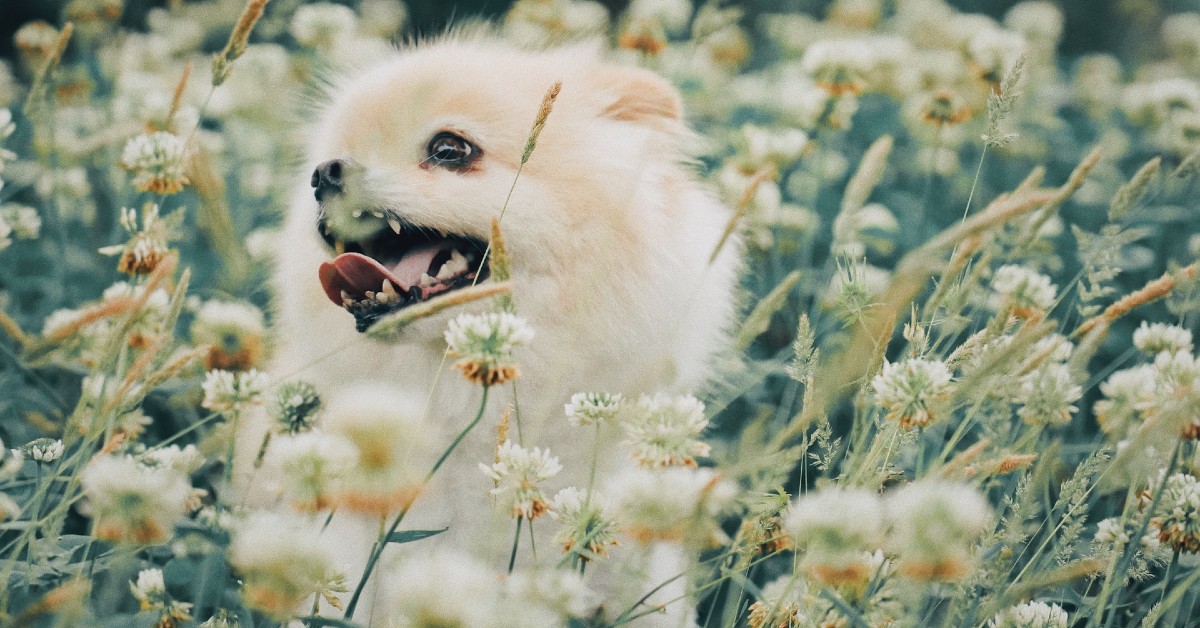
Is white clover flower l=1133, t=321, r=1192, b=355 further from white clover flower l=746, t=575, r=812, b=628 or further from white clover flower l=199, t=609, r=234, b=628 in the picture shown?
white clover flower l=199, t=609, r=234, b=628

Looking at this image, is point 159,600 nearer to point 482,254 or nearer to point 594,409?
point 594,409

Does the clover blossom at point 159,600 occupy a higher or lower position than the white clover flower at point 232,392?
lower

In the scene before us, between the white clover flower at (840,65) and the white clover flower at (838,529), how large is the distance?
6.45 feet

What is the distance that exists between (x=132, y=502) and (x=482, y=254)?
1.06m

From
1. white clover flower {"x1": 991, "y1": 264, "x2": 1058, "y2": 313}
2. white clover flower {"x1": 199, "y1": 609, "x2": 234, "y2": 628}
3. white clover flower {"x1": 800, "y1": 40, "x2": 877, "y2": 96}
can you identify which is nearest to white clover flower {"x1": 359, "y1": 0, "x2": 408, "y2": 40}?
white clover flower {"x1": 800, "y1": 40, "x2": 877, "y2": 96}

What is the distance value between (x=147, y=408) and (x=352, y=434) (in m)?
1.82

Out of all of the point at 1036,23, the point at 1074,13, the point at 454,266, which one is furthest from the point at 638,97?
the point at 1074,13

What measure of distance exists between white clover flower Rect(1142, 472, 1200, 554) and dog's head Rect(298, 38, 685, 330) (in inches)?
38.6

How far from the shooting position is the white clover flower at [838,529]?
38.0 inches

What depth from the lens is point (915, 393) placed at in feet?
4.10

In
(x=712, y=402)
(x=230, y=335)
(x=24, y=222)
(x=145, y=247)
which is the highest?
(x=145, y=247)

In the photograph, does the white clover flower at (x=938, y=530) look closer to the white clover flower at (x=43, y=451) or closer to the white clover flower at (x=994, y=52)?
the white clover flower at (x=43, y=451)

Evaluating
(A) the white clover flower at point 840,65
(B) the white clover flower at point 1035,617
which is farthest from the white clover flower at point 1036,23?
(B) the white clover flower at point 1035,617

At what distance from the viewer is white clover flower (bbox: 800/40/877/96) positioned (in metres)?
2.72
